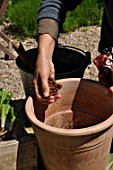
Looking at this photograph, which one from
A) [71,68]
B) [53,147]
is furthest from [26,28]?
[53,147]

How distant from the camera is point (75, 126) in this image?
254 centimetres

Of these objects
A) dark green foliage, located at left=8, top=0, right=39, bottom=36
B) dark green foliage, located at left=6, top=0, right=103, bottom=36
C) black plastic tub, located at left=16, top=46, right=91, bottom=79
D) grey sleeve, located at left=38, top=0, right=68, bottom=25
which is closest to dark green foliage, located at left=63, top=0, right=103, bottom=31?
dark green foliage, located at left=6, top=0, right=103, bottom=36

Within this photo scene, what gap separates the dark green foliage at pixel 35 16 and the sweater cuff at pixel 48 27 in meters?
2.81

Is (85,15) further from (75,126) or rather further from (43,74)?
(43,74)

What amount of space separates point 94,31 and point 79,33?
0.20 metres

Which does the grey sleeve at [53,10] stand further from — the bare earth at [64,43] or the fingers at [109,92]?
the bare earth at [64,43]

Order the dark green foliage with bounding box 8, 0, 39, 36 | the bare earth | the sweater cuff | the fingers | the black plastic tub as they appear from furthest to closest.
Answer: the dark green foliage with bounding box 8, 0, 39, 36 → the bare earth → the black plastic tub → the sweater cuff → the fingers

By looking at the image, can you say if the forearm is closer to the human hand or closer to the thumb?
the human hand

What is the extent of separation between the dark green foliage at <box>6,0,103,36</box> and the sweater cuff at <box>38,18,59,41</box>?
9.22 feet

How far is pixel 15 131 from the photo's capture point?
2.40 metres

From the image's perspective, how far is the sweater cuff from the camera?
7.59ft

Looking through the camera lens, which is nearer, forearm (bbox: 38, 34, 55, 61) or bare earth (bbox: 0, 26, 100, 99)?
forearm (bbox: 38, 34, 55, 61)

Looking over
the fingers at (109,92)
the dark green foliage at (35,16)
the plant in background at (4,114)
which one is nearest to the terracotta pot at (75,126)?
the fingers at (109,92)

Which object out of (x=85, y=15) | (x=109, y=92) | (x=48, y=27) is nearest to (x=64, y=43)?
(x=85, y=15)
